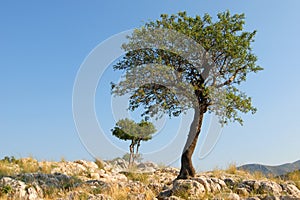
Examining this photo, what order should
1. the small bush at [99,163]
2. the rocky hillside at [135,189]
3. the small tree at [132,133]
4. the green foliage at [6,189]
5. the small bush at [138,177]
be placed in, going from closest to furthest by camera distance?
the rocky hillside at [135,189]
the green foliage at [6,189]
the small bush at [138,177]
the small bush at [99,163]
the small tree at [132,133]

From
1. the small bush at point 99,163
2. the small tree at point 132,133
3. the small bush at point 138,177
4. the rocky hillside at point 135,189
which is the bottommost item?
the rocky hillside at point 135,189

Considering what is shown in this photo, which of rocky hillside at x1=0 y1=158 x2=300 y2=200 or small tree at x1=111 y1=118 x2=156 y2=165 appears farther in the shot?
small tree at x1=111 y1=118 x2=156 y2=165

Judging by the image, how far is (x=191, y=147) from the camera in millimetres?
16391

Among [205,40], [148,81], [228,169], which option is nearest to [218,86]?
[205,40]

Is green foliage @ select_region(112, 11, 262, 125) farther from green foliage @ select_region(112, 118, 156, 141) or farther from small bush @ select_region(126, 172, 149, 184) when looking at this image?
green foliage @ select_region(112, 118, 156, 141)

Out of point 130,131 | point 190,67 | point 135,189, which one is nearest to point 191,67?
point 190,67

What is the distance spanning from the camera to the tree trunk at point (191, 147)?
1625 cm

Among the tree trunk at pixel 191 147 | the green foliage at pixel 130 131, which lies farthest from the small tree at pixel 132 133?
the tree trunk at pixel 191 147

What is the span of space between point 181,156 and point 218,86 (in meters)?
4.17

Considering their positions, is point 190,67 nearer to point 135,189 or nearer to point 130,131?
point 135,189

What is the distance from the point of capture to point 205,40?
1614cm

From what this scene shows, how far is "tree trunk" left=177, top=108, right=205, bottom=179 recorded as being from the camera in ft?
53.3

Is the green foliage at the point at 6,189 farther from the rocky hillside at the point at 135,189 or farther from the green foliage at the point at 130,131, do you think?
the green foliage at the point at 130,131

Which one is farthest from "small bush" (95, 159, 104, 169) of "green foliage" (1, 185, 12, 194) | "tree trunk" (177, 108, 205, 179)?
"green foliage" (1, 185, 12, 194)
